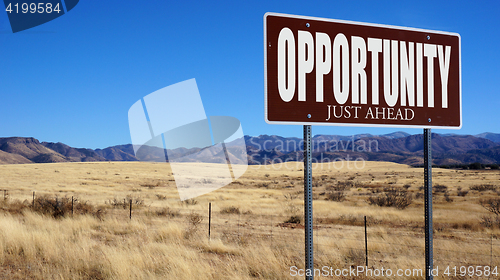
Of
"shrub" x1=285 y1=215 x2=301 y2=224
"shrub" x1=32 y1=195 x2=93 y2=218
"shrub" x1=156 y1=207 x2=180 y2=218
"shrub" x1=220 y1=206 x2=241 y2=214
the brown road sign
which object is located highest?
the brown road sign

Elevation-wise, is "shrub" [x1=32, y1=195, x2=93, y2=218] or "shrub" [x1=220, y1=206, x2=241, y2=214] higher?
"shrub" [x1=32, y1=195, x2=93, y2=218]

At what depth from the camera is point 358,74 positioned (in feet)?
13.6

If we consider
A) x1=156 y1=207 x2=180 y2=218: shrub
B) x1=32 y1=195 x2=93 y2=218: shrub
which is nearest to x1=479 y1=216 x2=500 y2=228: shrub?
x1=156 y1=207 x2=180 y2=218: shrub

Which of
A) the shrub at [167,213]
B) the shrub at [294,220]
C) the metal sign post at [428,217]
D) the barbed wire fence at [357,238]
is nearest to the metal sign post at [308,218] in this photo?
the metal sign post at [428,217]

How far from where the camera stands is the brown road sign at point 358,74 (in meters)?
3.83

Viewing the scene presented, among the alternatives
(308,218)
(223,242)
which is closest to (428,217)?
(308,218)

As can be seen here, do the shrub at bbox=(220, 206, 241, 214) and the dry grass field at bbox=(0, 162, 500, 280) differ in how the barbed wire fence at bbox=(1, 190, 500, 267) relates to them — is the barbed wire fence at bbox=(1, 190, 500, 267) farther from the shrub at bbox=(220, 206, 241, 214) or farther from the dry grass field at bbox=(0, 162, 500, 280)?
the shrub at bbox=(220, 206, 241, 214)

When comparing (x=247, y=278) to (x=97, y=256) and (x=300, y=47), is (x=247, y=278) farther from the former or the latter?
(x=300, y=47)

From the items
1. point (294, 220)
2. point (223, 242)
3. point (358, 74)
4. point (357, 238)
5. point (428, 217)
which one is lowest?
point (294, 220)

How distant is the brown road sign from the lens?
383 cm

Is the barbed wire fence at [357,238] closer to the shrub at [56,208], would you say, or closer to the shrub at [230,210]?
the shrub at [230,210]

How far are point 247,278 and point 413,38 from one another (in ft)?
17.6

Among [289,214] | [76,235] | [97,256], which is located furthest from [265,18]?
[289,214]

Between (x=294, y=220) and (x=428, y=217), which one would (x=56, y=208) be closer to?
(x=294, y=220)
